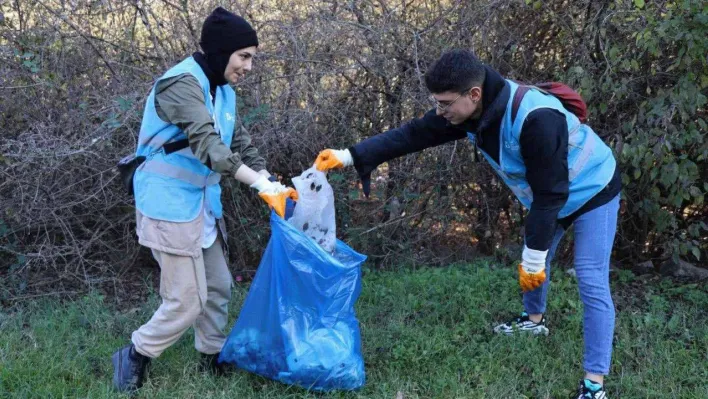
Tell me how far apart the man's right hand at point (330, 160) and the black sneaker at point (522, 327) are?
4.11 ft

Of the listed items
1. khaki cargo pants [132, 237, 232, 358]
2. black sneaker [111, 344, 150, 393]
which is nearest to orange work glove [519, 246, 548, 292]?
khaki cargo pants [132, 237, 232, 358]

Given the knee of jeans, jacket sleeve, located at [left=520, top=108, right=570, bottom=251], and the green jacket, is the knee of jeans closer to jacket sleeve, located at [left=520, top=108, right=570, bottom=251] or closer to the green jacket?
jacket sleeve, located at [left=520, top=108, right=570, bottom=251]

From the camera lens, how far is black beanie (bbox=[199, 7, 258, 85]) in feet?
8.55

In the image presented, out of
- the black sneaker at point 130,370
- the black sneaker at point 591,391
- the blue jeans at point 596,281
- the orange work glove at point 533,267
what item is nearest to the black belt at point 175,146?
the black sneaker at point 130,370

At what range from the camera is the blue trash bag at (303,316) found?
2.77m

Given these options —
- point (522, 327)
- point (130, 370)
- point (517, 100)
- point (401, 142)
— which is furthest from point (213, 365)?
point (517, 100)

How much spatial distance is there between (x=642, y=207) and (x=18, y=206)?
377cm

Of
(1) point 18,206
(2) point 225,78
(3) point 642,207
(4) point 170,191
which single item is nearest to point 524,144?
(2) point 225,78

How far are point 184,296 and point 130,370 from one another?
46 centimetres

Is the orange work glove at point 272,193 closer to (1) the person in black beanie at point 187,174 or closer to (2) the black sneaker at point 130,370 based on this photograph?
(1) the person in black beanie at point 187,174

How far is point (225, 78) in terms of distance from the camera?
107 inches

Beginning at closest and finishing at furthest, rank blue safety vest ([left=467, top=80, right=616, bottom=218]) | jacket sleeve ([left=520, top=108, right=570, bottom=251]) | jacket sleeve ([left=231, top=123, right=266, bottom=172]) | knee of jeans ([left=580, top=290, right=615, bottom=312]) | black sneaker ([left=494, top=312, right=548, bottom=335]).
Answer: jacket sleeve ([left=520, top=108, right=570, bottom=251]) → blue safety vest ([left=467, top=80, right=616, bottom=218]) → knee of jeans ([left=580, top=290, right=615, bottom=312]) → jacket sleeve ([left=231, top=123, right=266, bottom=172]) → black sneaker ([left=494, top=312, right=548, bottom=335])

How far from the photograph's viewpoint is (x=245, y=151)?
120 inches

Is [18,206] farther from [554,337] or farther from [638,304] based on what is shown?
[638,304]
